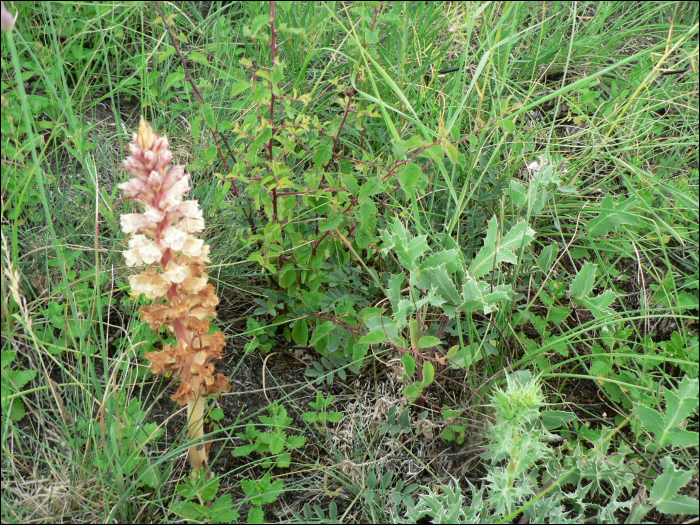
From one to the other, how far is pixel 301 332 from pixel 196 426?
51 cm

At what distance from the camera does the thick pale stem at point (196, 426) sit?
169 centimetres

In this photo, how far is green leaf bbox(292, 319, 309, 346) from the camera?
2039 mm

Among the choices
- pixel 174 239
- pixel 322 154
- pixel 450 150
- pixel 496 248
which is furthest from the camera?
pixel 322 154

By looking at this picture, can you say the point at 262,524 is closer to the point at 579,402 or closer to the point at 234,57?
the point at 579,402

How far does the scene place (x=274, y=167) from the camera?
5.71 ft

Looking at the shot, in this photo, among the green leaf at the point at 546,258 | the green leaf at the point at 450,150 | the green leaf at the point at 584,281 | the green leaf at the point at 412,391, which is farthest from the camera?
the green leaf at the point at 546,258

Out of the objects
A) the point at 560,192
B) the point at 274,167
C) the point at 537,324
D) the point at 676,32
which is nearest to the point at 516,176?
the point at 560,192

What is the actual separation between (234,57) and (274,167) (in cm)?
99

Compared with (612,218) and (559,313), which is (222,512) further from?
(612,218)

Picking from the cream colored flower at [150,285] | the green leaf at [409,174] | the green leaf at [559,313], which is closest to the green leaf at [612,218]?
the green leaf at [559,313]

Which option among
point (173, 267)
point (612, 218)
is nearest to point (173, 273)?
point (173, 267)

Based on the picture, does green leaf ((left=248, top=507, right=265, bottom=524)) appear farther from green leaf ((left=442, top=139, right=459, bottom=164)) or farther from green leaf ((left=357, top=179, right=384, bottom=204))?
green leaf ((left=442, top=139, right=459, bottom=164))

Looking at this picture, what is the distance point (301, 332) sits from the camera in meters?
2.04

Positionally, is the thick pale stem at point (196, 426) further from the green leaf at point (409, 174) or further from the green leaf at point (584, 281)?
the green leaf at point (584, 281)
